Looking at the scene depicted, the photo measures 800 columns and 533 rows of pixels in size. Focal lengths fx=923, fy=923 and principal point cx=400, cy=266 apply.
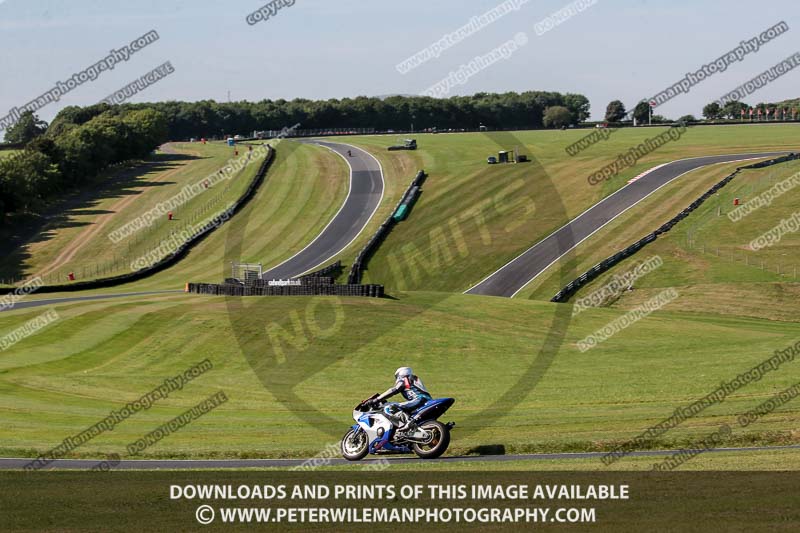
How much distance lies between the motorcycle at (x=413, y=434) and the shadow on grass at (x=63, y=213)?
83.0 m

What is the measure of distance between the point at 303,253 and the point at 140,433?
6193cm

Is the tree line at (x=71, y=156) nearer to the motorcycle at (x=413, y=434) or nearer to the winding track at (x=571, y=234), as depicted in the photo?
the winding track at (x=571, y=234)

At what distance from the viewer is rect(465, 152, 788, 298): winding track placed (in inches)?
2670

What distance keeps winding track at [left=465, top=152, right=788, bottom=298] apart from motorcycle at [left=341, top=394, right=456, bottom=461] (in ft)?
140

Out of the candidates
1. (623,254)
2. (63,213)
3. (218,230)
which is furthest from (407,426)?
(63,213)

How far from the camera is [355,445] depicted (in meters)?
23.0

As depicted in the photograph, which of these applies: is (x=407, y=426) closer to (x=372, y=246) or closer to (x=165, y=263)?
(x=372, y=246)

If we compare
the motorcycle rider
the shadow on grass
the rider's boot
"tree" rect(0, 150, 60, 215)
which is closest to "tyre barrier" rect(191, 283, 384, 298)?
the motorcycle rider

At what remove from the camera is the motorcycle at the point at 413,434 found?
2225 cm

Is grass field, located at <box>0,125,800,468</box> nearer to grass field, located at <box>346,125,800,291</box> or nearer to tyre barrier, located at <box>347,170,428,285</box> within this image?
grass field, located at <box>346,125,800,291</box>

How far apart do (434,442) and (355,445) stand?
207 cm

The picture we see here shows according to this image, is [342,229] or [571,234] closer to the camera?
[571,234]


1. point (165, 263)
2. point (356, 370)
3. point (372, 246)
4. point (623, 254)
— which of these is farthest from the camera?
point (165, 263)

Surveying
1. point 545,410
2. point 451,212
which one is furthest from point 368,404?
point 451,212
